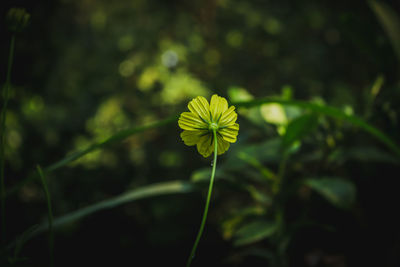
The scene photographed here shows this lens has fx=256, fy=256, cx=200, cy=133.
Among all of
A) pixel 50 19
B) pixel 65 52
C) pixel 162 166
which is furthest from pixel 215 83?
pixel 50 19

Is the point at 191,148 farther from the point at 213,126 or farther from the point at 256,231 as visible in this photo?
the point at 213,126

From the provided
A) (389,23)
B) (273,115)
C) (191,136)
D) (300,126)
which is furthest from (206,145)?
(389,23)

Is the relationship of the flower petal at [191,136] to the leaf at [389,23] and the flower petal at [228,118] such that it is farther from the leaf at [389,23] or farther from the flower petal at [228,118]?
the leaf at [389,23]

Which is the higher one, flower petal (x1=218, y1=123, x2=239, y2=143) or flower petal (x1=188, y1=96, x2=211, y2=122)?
flower petal (x1=188, y1=96, x2=211, y2=122)

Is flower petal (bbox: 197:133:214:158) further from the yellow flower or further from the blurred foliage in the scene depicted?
the blurred foliage

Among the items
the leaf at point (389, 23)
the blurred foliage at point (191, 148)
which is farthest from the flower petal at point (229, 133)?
the leaf at point (389, 23)

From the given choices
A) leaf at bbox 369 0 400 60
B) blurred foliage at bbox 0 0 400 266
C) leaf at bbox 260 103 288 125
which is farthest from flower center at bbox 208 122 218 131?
A: leaf at bbox 369 0 400 60

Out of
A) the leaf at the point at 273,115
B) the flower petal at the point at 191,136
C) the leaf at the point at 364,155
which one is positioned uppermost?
the leaf at the point at 273,115
